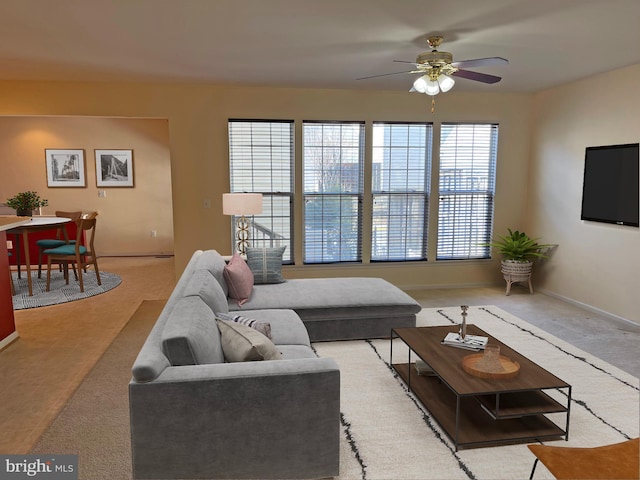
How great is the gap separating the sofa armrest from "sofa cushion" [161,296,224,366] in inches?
3.0

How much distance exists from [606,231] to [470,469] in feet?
11.6

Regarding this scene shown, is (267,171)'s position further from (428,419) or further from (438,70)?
(428,419)

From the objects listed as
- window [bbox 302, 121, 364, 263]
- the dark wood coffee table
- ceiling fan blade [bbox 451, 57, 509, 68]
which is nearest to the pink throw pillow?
the dark wood coffee table

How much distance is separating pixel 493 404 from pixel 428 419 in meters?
0.41

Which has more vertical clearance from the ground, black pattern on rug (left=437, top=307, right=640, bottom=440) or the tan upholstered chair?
the tan upholstered chair

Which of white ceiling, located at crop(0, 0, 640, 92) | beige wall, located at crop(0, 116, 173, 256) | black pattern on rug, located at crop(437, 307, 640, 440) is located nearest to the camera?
black pattern on rug, located at crop(437, 307, 640, 440)

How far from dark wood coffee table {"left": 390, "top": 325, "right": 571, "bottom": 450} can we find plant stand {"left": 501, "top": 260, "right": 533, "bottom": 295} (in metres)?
2.99

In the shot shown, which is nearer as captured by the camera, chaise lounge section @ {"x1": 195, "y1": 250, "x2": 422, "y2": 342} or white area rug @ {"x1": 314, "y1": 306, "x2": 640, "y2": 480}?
white area rug @ {"x1": 314, "y1": 306, "x2": 640, "y2": 480}

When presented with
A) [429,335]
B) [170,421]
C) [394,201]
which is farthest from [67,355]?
[394,201]

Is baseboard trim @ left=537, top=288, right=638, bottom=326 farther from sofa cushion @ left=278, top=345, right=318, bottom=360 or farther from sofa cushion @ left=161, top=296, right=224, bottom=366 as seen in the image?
sofa cushion @ left=161, top=296, right=224, bottom=366

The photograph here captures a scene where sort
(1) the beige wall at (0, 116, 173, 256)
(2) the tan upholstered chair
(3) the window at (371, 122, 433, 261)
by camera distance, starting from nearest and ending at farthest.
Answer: (2) the tan upholstered chair → (3) the window at (371, 122, 433, 261) → (1) the beige wall at (0, 116, 173, 256)

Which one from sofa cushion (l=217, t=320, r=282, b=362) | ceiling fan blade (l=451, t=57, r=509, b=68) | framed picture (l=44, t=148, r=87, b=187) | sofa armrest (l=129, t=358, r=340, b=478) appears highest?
ceiling fan blade (l=451, t=57, r=509, b=68)

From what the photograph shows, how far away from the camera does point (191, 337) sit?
216 centimetres

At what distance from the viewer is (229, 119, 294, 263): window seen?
558 cm
